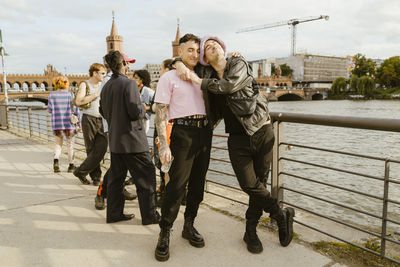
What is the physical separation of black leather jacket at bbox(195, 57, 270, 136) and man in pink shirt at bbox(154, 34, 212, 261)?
105 mm

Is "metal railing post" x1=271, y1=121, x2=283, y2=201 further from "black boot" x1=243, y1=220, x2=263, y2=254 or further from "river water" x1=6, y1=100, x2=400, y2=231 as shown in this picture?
"river water" x1=6, y1=100, x2=400, y2=231

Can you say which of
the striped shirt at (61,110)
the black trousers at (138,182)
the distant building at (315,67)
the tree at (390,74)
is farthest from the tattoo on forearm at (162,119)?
the distant building at (315,67)

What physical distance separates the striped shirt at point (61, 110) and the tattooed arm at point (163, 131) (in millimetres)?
3236

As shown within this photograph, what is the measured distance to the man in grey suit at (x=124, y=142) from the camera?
9.62 ft

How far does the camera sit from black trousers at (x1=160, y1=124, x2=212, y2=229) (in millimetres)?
2434

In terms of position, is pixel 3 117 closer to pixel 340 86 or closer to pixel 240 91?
pixel 240 91

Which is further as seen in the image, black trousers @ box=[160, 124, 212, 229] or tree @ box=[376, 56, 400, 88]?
tree @ box=[376, 56, 400, 88]

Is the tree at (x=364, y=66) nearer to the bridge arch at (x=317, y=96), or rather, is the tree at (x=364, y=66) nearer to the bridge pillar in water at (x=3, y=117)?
the bridge arch at (x=317, y=96)

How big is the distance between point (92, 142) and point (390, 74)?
87053mm

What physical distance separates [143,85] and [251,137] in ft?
7.47

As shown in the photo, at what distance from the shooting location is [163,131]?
7.97 feet

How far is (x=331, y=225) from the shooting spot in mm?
3012

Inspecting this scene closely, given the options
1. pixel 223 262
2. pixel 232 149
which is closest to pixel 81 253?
pixel 223 262

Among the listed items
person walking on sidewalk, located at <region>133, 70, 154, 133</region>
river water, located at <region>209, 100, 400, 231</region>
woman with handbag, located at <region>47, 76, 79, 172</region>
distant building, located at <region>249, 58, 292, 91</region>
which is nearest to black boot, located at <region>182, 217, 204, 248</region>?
person walking on sidewalk, located at <region>133, 70, 154, 133</region>
